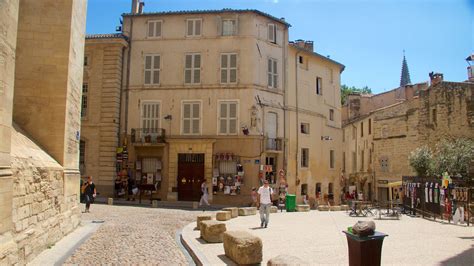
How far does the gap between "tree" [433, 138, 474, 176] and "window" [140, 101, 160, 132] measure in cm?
1580

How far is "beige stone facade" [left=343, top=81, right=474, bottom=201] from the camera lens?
27.9 metres

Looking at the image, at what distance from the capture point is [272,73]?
2666 cm

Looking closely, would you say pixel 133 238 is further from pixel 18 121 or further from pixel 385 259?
pixel 385 259

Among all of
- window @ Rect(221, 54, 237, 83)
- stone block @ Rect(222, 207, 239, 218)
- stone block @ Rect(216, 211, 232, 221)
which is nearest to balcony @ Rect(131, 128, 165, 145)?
window @ Rect(221, 54, 237, 83)

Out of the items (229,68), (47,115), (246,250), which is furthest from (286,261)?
(229,68)

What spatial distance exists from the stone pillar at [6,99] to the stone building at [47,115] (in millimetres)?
1017

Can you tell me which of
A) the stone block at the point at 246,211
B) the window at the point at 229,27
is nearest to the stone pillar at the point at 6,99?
the stone block at the point at 246,211

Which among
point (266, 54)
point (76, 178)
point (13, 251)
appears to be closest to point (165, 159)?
point (266, 54)

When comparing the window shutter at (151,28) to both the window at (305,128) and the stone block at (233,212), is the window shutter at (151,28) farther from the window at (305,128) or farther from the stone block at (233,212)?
the stone block at (233,212)

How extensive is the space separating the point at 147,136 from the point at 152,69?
4121 mm

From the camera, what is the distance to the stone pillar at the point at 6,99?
21.2 ft

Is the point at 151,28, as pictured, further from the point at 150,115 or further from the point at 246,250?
the point at 246,250

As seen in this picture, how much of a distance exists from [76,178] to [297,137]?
1756 centimetres

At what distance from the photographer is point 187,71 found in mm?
26172
